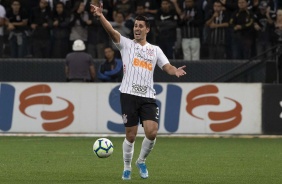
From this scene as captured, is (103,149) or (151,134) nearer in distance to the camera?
(151,134)

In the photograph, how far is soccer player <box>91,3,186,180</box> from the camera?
1250 centimetres

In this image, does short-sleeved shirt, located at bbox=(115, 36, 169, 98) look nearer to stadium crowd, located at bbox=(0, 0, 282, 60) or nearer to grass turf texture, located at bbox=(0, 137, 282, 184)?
grass turf texture, located at bbox=(0, 137, 282, 184)

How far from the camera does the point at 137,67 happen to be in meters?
12.6

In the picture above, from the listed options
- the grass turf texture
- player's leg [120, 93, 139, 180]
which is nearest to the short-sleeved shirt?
Answer: player's leg [120, 93, 139, 180]

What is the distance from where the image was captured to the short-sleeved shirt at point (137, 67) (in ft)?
41.2

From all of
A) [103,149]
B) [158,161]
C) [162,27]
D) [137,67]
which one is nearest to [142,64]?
[137,67]

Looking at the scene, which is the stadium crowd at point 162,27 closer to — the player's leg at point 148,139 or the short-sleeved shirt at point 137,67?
the short-sleeved shirt at point 137,67

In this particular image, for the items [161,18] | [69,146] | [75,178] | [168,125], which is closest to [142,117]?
[75,178]

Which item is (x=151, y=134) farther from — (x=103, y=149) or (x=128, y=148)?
(x=103, y=149)

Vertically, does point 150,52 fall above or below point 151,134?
above

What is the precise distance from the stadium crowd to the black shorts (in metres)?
11.3

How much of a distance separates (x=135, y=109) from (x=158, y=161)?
3514 mm

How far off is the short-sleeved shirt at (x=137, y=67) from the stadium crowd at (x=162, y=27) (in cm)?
1113

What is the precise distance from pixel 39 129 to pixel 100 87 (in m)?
1.86
